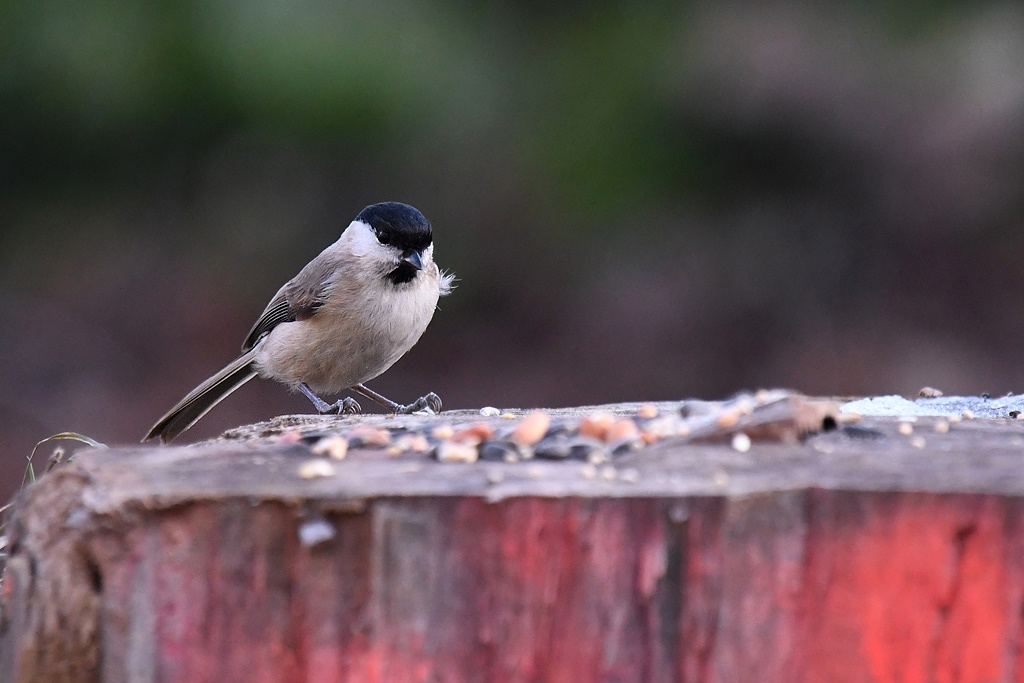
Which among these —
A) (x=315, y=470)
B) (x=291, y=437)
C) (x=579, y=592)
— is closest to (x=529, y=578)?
(x=579, y=592)

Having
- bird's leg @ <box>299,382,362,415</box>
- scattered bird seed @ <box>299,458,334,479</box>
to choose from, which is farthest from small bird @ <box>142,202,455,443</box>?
scattered bird seed @ <box>299,458,334,479</box>

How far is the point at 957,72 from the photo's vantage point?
334 inches

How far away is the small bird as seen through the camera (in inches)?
182

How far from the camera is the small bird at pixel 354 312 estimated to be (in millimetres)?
4633

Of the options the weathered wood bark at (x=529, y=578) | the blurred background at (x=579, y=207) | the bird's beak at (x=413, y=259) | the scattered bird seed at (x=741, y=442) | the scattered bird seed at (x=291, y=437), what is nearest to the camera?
the weathered wood bark at (x=529, y=578)

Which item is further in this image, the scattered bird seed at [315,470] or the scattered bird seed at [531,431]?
the scattered bird seed at [531,431]

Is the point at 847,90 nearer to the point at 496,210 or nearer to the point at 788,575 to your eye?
the point at 496,210

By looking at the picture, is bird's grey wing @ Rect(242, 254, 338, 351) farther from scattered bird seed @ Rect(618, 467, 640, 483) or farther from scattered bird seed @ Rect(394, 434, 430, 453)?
scattered bird seed @ Rect(618, 467, 640, 483)

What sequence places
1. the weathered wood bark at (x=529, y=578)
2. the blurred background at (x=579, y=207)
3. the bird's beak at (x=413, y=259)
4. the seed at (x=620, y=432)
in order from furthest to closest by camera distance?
the blurred background at (x=579, y=207)
the bird's beak at (x=413, y=259)
the seed at (x=620, y=432)
the weathered wood bark at (x=529, y=578)

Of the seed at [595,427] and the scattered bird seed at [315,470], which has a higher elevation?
the seed at [595,427]

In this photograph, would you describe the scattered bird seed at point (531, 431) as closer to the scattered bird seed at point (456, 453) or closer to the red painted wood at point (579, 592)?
the scattered bird seed at point (456, 453)

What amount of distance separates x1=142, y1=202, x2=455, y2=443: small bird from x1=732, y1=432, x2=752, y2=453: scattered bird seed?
2.44 m

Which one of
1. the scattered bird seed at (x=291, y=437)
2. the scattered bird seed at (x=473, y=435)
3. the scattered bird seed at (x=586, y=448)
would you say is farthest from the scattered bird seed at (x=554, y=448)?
→ the scattered bird seed at (x=291, y=437)

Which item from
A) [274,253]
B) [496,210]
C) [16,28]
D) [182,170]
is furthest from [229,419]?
[16,28]
